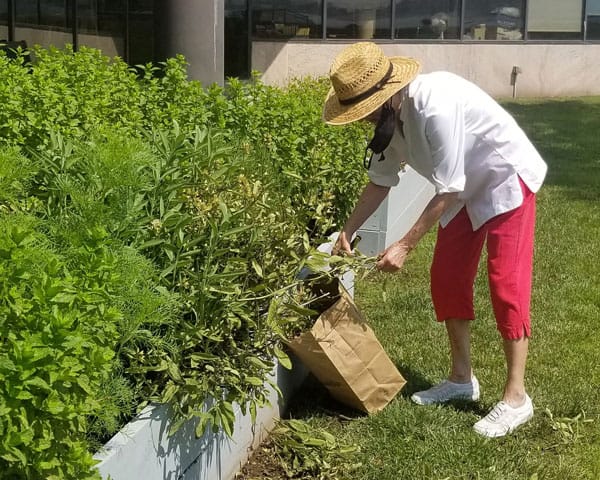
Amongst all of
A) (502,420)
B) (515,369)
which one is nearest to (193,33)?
(515,369)

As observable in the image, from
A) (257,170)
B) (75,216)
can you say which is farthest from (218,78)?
(75,216)

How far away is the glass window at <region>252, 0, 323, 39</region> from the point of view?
15.5 metres

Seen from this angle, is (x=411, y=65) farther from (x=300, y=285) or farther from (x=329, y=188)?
(x=329, y=188)

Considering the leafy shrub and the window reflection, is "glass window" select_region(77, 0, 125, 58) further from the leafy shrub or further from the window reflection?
the leafy shrub

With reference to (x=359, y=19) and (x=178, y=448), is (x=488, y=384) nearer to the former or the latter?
(x=178, y=448)

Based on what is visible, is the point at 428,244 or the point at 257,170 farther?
the point at 428,244

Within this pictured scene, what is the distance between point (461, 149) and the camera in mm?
3676

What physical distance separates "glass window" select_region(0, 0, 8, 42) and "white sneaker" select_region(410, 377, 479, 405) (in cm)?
856

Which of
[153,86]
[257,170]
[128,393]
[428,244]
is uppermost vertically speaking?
[153,86]

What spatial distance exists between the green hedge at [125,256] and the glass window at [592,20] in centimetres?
1616

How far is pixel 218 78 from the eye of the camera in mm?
6637

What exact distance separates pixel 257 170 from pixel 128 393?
1.63 meters

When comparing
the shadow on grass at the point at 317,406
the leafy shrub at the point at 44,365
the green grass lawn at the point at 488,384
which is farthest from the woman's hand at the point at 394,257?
the leafy shrub at the point at 44,365

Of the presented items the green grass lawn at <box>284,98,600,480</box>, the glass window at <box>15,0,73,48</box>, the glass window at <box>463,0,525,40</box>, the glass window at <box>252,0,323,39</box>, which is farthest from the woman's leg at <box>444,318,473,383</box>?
the glass window at <box>463,0,525,40</box>
